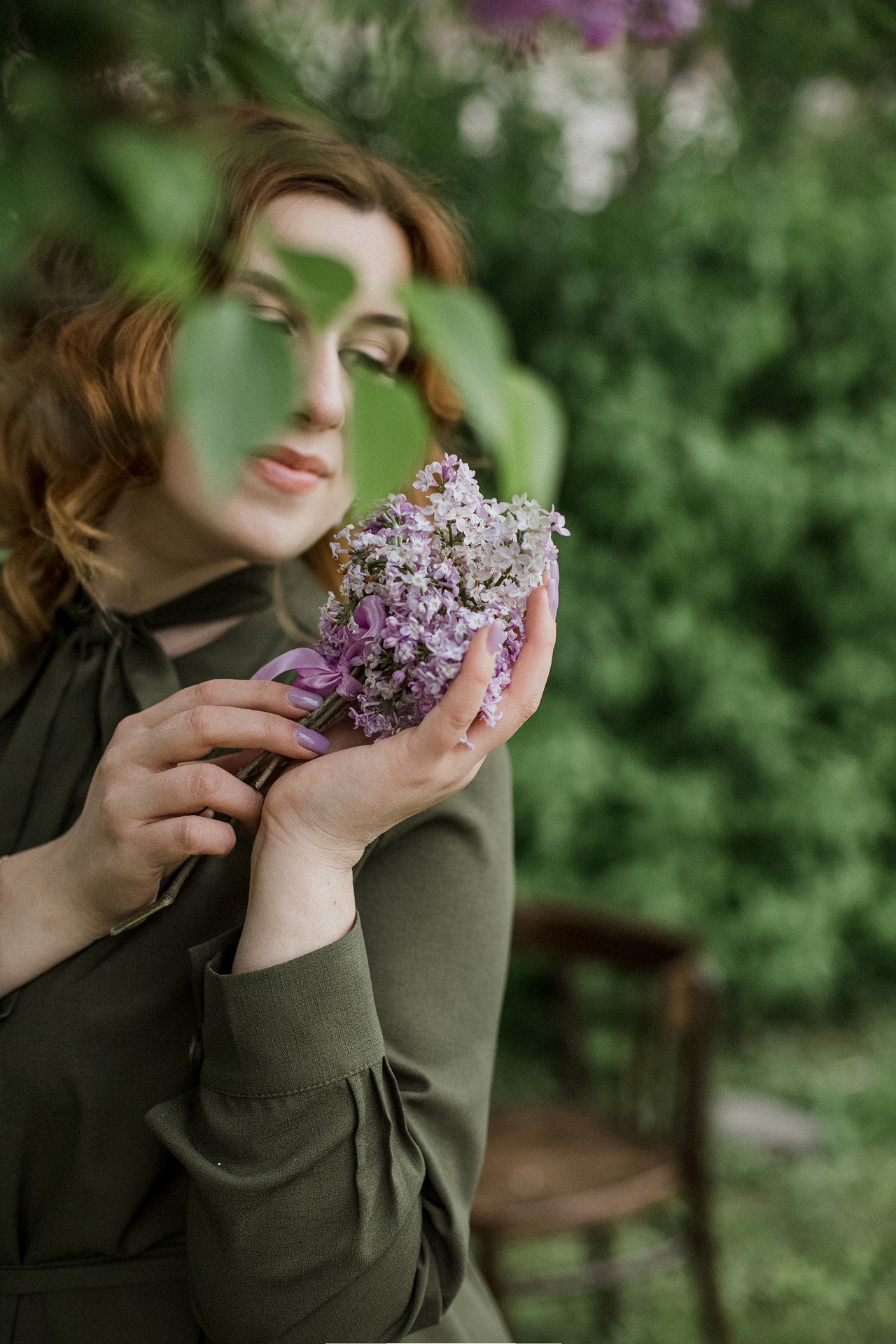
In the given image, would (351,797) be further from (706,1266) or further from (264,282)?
(706,1266)

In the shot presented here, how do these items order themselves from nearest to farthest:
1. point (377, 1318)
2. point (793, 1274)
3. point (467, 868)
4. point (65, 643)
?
point (377, 1318)
point (467, 868)
point (65, 643)
point (793, 1274)

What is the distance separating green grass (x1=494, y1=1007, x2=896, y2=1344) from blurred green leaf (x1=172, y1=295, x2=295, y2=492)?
2.86 meters

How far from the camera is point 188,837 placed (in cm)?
79

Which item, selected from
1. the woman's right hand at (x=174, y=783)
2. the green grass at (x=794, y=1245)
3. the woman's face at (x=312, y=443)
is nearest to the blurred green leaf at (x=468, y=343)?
the woman's right hand at (x=174, y=783)

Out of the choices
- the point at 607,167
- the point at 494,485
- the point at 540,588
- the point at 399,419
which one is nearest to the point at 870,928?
the point at 607,167

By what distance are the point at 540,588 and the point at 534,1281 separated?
2.00 metres

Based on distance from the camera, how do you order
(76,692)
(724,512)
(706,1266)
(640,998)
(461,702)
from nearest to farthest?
(461,702) → (76,692) → (706,1266) → (640,998) → (724,512)

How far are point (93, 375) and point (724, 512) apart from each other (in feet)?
9.26

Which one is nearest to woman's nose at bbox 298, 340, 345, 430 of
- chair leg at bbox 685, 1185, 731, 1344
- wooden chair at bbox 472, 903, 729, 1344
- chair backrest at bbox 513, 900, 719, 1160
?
wooden chair at bbox 472, 903, 729, 1344

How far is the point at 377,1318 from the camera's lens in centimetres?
85

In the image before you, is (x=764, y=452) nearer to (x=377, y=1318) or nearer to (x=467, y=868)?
(x=467, y=868)

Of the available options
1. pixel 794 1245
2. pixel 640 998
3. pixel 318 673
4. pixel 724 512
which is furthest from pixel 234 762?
pixel 724 512

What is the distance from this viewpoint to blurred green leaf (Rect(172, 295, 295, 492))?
0.30 m

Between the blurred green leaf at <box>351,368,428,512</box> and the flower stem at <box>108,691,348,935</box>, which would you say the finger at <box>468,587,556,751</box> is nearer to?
the flower stem at <box>108,691,348,935</box>
